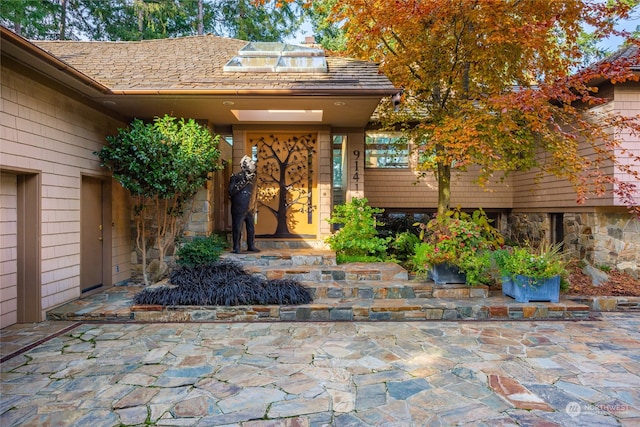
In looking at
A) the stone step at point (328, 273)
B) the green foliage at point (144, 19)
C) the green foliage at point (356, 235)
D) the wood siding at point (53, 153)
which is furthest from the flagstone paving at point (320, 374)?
the green foliage at point (144, 19)

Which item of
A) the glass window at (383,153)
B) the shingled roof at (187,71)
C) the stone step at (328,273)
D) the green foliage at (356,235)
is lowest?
the stone step at (328,273)

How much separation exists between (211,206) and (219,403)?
4415 mm

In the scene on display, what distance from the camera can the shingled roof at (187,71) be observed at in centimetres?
522

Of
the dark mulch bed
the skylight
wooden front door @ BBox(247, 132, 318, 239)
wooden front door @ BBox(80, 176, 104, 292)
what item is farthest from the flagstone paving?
the skylight

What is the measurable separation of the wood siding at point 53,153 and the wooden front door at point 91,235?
24cm

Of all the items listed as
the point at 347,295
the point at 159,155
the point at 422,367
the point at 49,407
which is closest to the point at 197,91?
the point at 159,155

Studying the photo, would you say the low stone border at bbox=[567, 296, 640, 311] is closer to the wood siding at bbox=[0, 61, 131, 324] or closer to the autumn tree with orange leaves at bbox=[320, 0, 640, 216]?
the autumn tree with orange leaves at bbox=[320, 0, 640, 216]

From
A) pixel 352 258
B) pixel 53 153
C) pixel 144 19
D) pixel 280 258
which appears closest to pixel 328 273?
pixel 280 258

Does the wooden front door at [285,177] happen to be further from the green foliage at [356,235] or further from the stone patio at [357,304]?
the stone patio at [357,304]

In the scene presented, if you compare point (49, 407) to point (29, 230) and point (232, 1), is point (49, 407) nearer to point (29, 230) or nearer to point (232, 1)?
point (29, 230)

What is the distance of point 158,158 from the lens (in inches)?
203

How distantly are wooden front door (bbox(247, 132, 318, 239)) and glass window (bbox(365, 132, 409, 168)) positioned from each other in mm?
2334

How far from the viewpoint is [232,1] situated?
1430 centimetres

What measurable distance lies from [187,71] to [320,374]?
5.35 meters
